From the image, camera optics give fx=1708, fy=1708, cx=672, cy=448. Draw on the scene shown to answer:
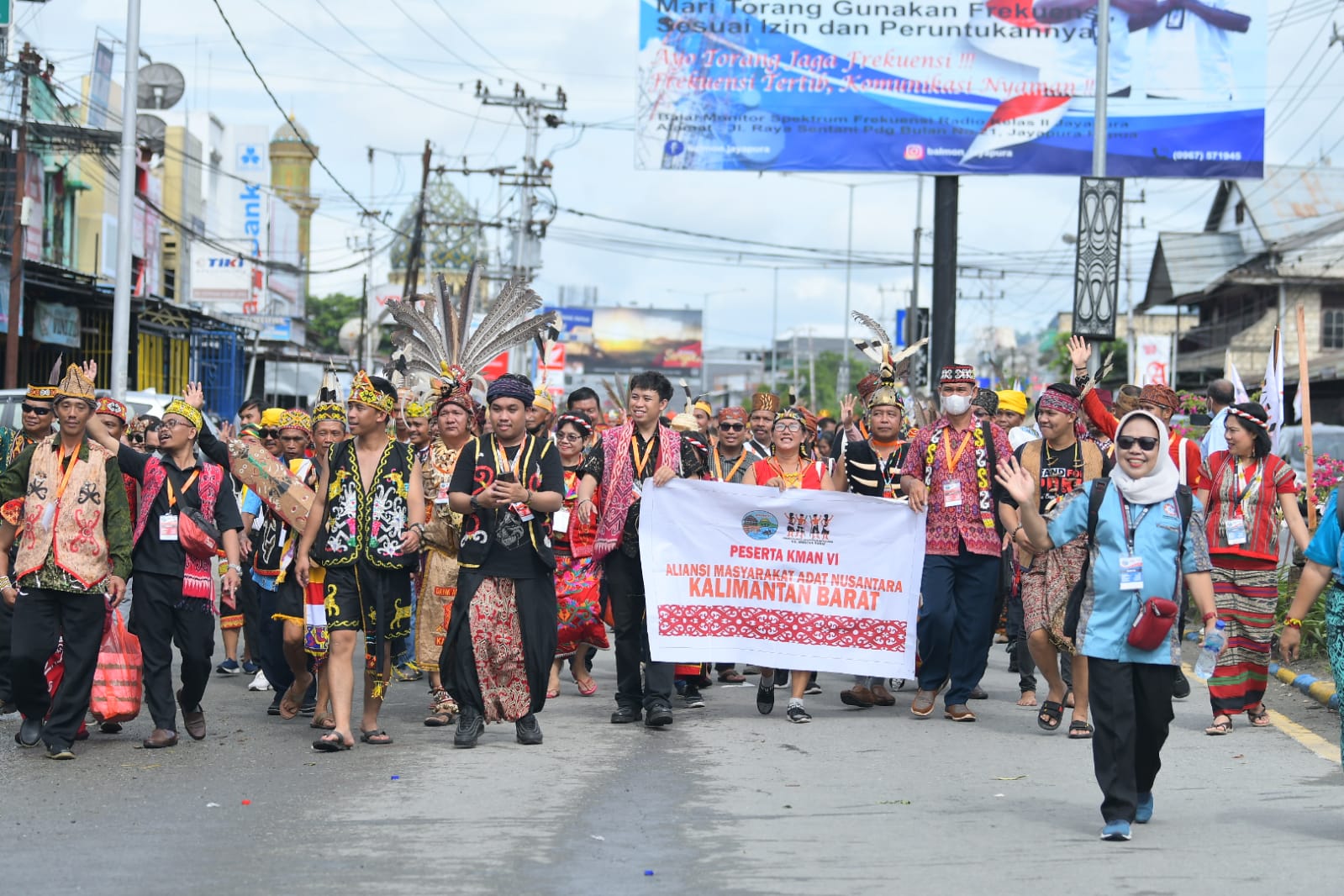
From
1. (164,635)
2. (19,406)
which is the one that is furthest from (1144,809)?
(19,406)

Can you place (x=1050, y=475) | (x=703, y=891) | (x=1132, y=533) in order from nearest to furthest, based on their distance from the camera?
(x=703, y=891), (x=1132, y=533), (x=1050, y=475)

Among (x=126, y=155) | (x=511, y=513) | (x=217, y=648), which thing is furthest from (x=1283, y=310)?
(x=511, y=513)

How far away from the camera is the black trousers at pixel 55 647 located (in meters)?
8.20

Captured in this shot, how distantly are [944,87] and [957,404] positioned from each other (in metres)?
16.1

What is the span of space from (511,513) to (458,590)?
50 cm

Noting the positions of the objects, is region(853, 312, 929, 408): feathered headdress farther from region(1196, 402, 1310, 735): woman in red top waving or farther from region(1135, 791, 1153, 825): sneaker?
region(1135, 791, 1153, 825): sneaker

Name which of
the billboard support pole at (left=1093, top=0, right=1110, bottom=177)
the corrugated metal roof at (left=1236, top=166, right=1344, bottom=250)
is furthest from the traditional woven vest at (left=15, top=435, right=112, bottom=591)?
the corrugated metal roof at (left=1236, top=166, right=1344, bottom=250)

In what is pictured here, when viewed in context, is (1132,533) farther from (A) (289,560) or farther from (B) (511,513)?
(A) (289,560)

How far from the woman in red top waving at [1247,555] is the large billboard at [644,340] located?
114896 millimetres

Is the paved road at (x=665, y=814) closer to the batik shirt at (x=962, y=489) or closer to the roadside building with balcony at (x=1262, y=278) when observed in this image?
the batik shirt at (x=962, y=489)

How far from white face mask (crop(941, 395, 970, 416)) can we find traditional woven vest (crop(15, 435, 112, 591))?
455 cm

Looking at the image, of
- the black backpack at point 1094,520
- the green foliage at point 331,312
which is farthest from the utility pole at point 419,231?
the green foliage at point 331,312

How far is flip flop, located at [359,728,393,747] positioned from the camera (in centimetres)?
868

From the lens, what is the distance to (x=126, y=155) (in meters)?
20.7
